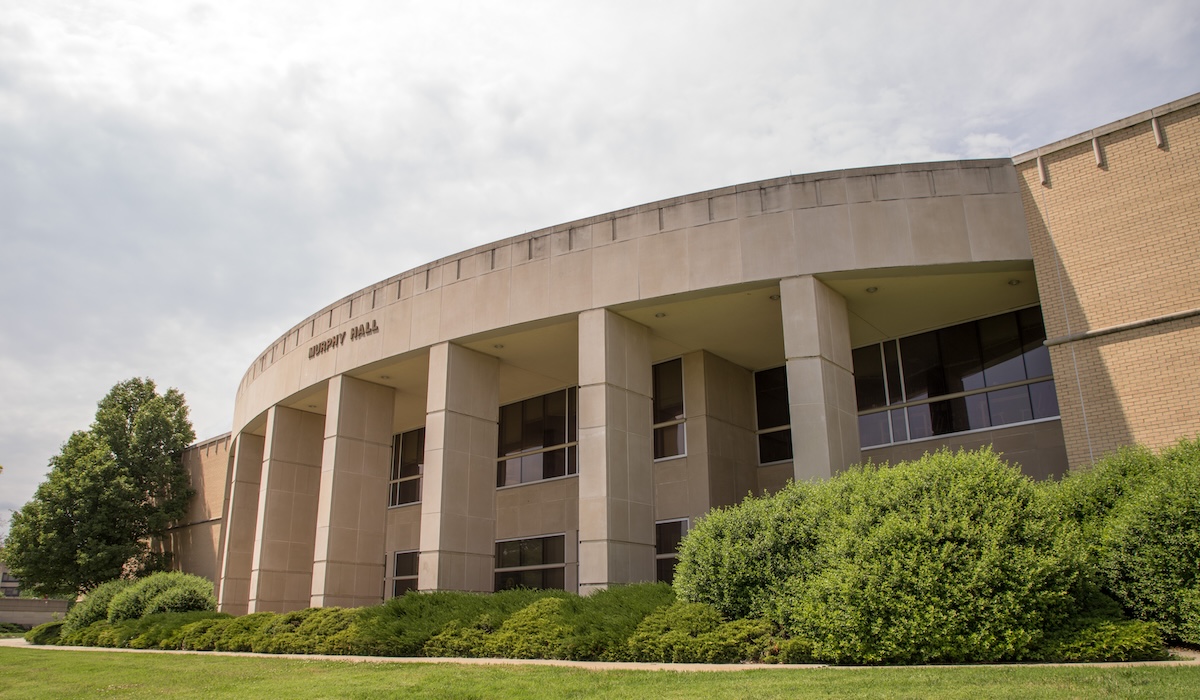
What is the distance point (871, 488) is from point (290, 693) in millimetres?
8111

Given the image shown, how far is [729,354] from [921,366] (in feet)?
15.7

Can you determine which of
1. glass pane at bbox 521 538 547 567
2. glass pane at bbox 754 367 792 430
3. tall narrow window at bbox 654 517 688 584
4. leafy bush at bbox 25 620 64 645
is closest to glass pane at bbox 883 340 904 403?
glass pane at bbox 754 367 792 430

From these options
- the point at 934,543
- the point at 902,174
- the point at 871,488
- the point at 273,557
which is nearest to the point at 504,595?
the point at 871,488

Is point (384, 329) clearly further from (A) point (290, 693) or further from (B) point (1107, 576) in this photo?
(B) point (1107, 576)

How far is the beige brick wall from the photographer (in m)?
15.3

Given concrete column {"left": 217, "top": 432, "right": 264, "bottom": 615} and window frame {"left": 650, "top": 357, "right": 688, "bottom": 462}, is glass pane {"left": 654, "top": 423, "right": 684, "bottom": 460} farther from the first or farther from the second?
concrete column {"left": 217, "top": 432, "right": 264, "bottom": 615}

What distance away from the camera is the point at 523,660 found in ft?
46.2

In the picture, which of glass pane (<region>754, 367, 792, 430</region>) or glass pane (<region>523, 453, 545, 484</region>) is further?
glass pane (<region>523, 453, 545, 484</region>)

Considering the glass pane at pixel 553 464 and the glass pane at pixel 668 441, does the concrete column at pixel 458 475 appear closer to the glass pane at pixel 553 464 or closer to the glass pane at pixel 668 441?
the glass pane at pixel 553 464

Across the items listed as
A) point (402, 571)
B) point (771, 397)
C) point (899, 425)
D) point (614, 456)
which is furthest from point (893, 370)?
point (402, 571)

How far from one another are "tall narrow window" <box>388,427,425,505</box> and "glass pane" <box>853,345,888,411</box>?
50.3 feet

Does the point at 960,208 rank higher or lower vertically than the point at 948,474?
higher

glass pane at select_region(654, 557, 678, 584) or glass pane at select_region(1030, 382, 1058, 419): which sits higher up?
glass pane at select_region(1030, 382, 1058, 419)

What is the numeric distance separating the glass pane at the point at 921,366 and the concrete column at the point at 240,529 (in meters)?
21.5
